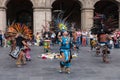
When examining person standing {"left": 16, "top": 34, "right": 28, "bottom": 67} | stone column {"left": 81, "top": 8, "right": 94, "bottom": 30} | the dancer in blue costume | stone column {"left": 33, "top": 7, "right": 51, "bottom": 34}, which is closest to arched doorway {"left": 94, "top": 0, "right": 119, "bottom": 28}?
stone column {"left": 81, "top": 8, "right": 94, "bottom": 30}

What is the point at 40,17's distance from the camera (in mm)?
33250

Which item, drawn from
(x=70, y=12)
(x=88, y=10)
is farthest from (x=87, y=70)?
(x=70, y=12)

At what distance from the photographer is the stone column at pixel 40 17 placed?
33.2 metres

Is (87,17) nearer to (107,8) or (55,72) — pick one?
(107,8)

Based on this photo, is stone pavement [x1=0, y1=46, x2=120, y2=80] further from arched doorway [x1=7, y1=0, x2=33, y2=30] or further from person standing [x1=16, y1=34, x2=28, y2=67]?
arched doorway [x1=7, y1=0, x2=33, y2=30]

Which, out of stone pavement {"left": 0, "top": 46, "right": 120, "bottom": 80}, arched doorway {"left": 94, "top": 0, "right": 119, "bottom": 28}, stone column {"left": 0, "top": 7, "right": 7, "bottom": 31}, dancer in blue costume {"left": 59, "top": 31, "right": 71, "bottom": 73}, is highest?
arched doorway {"left": 94, "top": 0, "right": 119, "bottom": 28}

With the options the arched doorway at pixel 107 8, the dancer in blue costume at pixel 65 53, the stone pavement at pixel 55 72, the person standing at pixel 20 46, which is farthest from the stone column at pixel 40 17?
the dancer in blue costume at pixel 65 53

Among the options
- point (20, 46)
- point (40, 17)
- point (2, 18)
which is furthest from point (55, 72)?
point (2, 18)

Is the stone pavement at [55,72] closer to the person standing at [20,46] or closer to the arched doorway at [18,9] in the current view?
the person standing at [20,46]

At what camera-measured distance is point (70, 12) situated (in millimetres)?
37750

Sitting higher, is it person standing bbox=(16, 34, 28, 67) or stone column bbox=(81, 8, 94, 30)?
stone column bbox=(81, 8, 94, 30)

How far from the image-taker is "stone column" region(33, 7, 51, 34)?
3325 cm

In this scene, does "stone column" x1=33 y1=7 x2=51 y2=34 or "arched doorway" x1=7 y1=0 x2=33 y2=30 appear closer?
"stone column" x1=33 y1=7 x2=51 y2=34

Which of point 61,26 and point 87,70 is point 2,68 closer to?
point 87,70
